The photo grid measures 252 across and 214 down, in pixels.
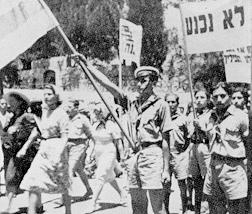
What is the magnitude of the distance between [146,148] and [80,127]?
3166mm

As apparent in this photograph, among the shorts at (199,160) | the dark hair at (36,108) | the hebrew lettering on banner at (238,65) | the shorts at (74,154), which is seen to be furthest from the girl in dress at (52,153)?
the dark hair at (36,108)

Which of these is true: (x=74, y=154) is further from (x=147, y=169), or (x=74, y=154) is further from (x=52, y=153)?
(x=147, y=169)

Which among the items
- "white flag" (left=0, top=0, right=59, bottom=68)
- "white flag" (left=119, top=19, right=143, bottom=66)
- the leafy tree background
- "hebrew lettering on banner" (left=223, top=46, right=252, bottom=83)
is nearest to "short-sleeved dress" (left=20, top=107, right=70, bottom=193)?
"white flag" (left=0, top=0, right=59, bottom=68)

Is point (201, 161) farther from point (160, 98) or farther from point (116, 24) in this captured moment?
point (116, 24)

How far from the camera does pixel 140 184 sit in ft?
17.2

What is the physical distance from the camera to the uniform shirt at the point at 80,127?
8.25 metres

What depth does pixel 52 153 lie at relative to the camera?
6.31 metres

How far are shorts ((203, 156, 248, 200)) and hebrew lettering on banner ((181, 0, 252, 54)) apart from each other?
184 cm

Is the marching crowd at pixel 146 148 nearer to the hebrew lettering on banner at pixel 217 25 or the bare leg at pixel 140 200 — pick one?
the bare leg at pixel 140 200

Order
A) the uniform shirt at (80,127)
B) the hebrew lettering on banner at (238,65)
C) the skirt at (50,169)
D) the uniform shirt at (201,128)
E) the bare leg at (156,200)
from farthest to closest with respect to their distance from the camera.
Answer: the uniform shirt at (80,127) < the hebrew lettering on banner at (238,65) < the uniform shirt at (201,128) < the skirt at (50,169) < the bare leg at (156,200)

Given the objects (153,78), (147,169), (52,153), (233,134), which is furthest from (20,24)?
(233,134)

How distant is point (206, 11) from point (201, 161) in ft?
5.95

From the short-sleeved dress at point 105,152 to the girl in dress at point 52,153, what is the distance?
6.29ft

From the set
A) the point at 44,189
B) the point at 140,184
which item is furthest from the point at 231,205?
the point at 44,189
